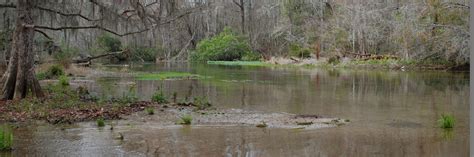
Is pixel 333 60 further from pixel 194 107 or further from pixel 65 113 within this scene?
pixel 65 113

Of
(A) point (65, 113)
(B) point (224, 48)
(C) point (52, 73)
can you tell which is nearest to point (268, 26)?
(B) point (224, 48)

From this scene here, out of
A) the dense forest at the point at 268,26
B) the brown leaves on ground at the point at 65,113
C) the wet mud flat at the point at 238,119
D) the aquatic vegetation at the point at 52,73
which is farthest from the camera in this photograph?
the aquatic vegetation at the point at 52,73

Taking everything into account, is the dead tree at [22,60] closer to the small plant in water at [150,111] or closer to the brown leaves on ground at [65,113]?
the brown leaves on ground at [65,113]

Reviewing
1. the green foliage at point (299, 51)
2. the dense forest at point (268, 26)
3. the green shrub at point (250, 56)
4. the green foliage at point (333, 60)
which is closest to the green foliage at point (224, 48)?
the green shrub at point (250, 56)

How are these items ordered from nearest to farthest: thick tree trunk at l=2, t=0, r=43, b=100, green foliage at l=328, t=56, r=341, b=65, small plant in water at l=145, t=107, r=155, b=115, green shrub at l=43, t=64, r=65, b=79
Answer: small plant in water at l=145, t=107, r=155, b=115 < thick tree trunk at l=2, t=0, r=43, b=100 < green shrub at l=43, t=64, r=65, b=79 < green foliage at l=328, t=56, r=341, b=65

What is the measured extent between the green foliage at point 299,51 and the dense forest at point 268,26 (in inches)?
A: 3.8

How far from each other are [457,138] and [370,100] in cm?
617

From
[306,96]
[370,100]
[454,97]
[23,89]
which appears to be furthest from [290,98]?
[23,89]

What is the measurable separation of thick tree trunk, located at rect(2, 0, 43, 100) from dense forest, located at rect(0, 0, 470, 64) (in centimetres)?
53

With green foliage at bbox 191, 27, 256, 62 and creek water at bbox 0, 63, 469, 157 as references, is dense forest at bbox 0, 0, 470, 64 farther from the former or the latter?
creek water at bbox 0, 63, 469, 157

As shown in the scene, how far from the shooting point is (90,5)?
14.7m

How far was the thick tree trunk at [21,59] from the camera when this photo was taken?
1241cm

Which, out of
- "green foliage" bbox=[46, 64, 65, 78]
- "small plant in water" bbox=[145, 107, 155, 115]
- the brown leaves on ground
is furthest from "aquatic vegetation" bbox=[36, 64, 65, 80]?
"small plant in water" bbox=[145, 107, 155, 115]

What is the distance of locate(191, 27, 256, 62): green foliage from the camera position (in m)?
55.2
